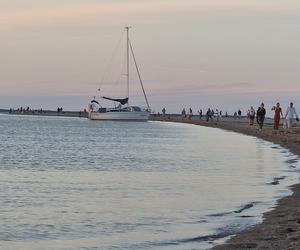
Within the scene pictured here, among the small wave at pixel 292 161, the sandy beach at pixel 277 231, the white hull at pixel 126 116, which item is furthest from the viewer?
the white hull at pixel 126 116

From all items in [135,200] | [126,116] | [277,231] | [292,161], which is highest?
[126,116]

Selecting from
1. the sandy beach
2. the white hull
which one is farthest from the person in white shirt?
the white hull

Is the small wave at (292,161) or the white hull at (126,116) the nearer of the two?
the small wave at (292,161)

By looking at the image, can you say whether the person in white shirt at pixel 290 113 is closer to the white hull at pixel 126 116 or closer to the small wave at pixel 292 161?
the small wave at pixel 292 161

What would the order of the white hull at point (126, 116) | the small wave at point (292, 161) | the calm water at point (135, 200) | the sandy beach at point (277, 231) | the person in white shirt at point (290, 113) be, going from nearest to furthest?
the sandy beach at point (277, 231) → the calm water at point (135, 200) → the small wave at point (292, 161) → the person in white shirt at point (290, 113) → the white hull at point (126, 116)

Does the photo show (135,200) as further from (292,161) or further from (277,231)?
(292,161)

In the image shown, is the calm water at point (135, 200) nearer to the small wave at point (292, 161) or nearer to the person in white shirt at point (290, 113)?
the small wave at point (292, 161)

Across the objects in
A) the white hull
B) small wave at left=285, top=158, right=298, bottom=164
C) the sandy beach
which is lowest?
the sandy beach

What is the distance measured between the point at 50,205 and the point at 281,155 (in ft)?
59.9

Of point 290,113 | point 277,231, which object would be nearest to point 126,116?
point 290,113

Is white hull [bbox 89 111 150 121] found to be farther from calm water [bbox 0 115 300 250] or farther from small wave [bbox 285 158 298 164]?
small wave [bbox 285 158 298 164]

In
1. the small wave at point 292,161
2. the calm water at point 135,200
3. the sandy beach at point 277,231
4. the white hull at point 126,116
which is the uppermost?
the white hull at point 126,116

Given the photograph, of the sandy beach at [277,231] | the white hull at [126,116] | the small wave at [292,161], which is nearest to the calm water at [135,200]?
the small wave at [292,161]

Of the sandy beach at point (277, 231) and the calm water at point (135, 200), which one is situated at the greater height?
the sandy beach at point (277, 231)
